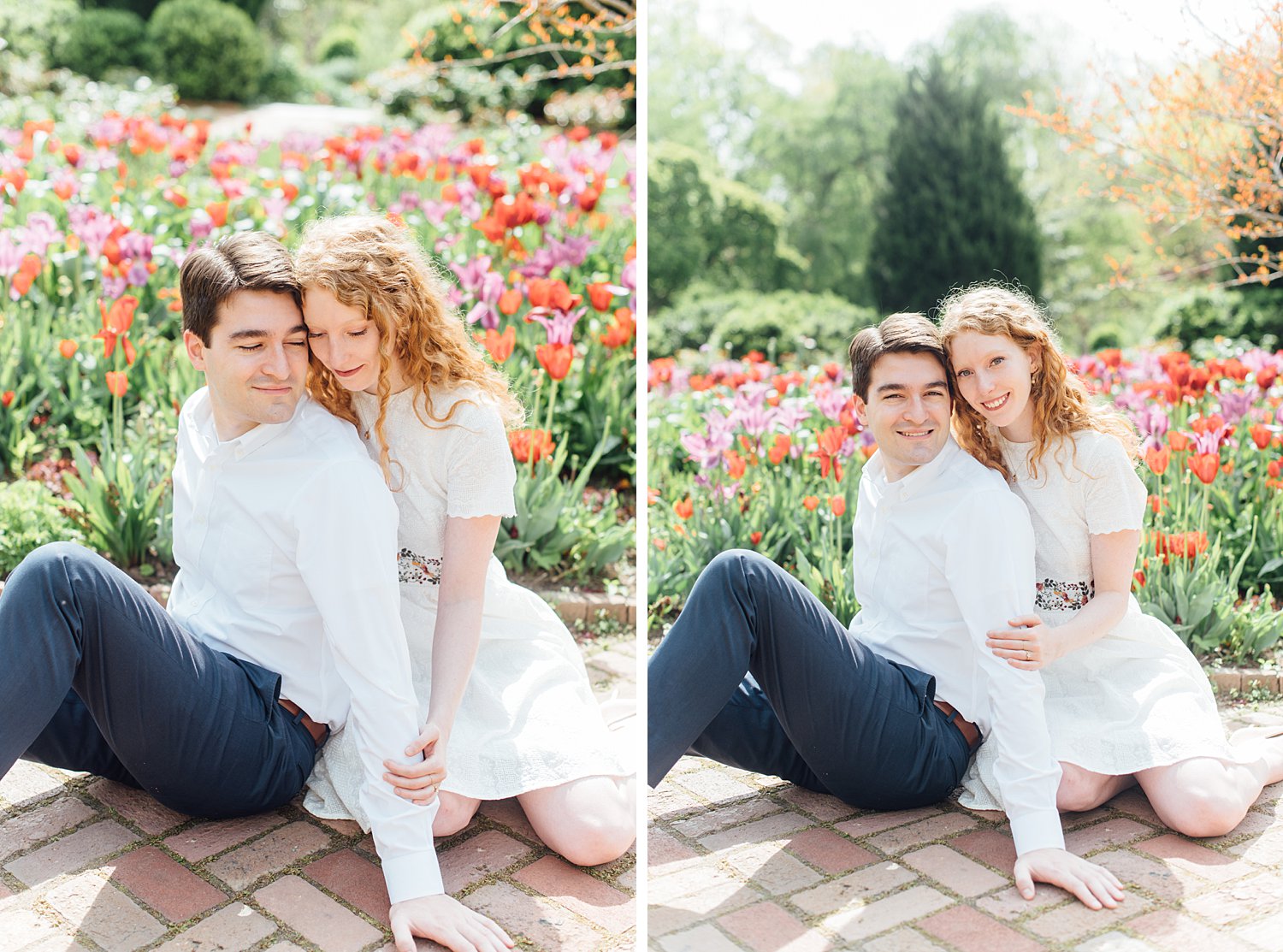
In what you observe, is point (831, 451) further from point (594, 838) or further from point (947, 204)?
point (947, 204)

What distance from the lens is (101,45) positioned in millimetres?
16344

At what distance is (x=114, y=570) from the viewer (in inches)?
91.5

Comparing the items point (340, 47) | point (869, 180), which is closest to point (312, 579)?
point (869, 180)

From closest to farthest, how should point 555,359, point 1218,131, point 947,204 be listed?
point 555,359
point 1218,131
point 947,204

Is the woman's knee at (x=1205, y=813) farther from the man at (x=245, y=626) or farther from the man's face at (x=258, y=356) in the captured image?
the man's face at (x=258, y=356)

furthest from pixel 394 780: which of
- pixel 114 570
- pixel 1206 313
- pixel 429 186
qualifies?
pixel 1206 313

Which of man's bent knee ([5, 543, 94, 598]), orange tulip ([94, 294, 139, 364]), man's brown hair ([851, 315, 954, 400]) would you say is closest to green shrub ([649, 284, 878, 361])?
orange tulip ([94, 294, 139, 364])

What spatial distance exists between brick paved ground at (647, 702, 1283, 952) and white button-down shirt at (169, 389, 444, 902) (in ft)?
1.91

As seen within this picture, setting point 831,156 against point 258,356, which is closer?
point 258,356

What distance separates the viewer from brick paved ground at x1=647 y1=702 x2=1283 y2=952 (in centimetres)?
231

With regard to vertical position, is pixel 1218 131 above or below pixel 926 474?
above

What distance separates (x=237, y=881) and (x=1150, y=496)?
3.07 metres

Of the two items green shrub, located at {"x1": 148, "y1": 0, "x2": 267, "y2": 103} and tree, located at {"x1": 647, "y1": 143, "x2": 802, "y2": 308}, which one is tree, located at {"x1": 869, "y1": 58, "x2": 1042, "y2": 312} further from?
green shrub, located at {"x1": 148, "y1": 0, "x2": 267, "y2": 103}

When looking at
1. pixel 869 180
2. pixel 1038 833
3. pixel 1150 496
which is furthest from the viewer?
pixel 869 180
